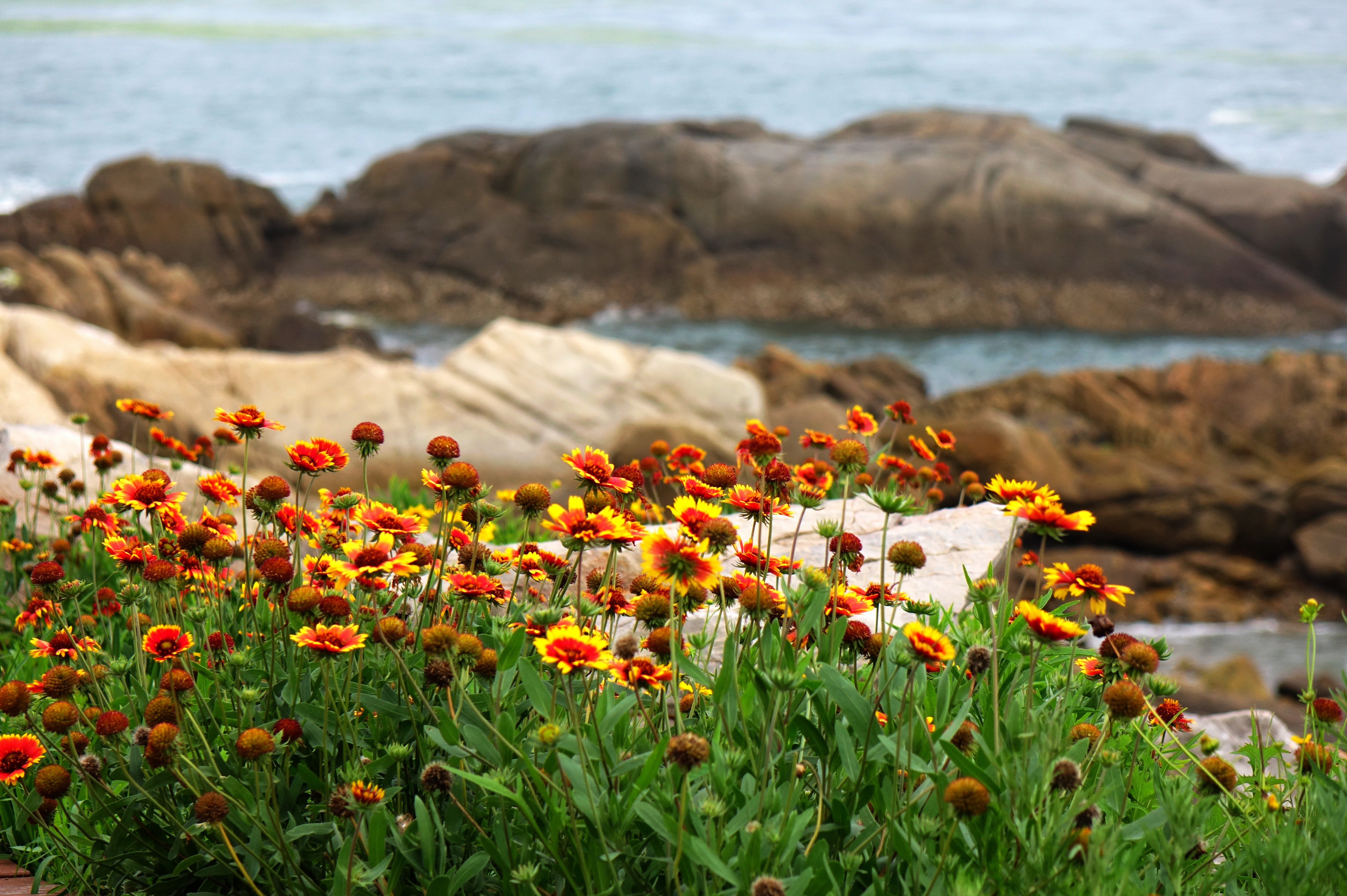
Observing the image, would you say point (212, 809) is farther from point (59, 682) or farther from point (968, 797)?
point (968, 797)

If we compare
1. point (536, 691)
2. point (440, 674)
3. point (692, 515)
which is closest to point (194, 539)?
point (440, 674)

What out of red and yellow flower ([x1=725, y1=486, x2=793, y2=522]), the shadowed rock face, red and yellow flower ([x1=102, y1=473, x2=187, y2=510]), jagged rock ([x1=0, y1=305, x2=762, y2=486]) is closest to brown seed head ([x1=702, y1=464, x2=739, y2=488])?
red and yellow flower ([x1=725, y1=486, x2=793, y2=522])

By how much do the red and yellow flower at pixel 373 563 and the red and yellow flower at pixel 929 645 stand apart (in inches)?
33.0

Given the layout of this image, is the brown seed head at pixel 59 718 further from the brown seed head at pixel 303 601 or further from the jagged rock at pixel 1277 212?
the jagged rock at pixel 1277 212

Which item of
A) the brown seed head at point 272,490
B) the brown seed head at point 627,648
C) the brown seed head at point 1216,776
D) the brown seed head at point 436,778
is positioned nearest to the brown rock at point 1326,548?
the brown seed head at point 1216,776

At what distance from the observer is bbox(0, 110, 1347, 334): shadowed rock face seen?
23.2 meters

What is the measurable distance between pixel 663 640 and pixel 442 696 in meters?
0.52

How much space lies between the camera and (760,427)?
99.3 inches

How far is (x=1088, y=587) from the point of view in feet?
5.51

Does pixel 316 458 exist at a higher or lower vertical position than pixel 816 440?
higher

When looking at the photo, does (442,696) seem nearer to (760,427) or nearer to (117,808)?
(117,808)

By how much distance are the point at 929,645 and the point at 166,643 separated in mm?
1331

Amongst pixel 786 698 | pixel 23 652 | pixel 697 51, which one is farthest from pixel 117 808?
pixel 697 51

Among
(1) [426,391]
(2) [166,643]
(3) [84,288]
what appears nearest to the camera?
(2) [166,643]
